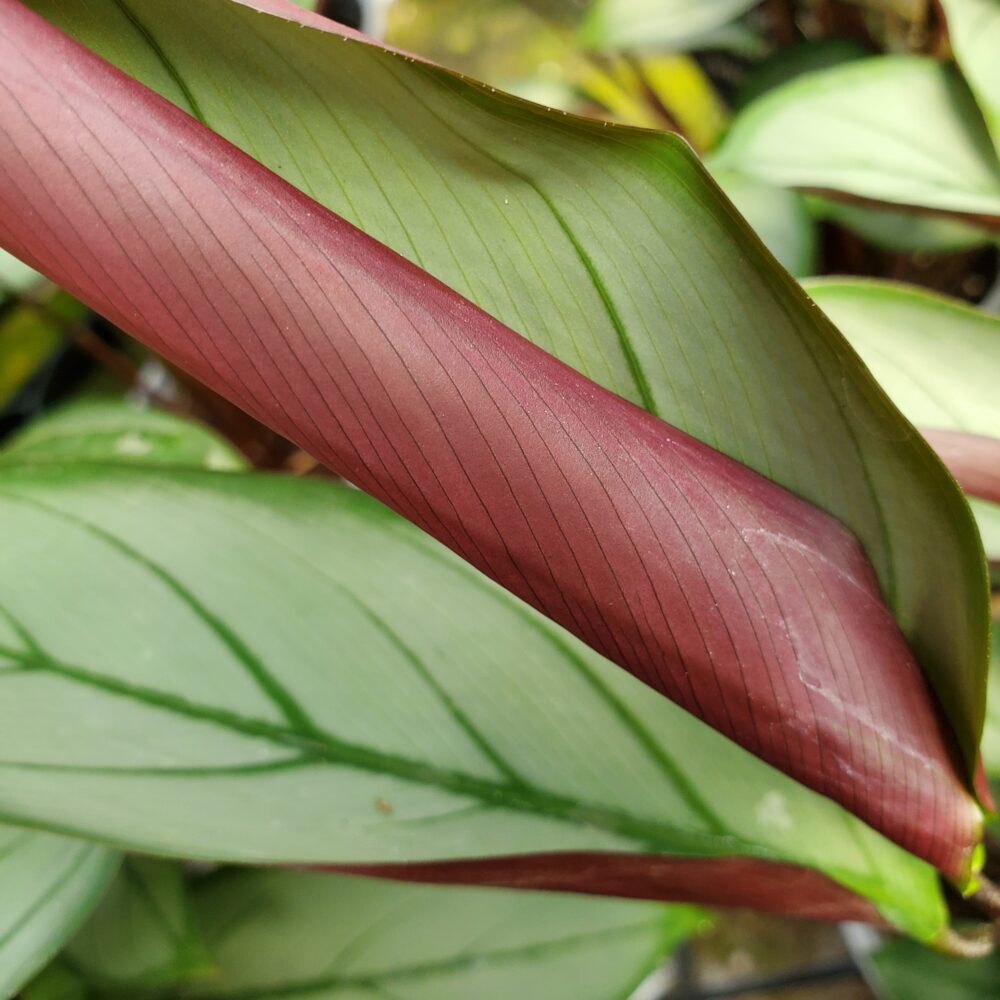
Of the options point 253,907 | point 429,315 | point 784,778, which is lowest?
point 253,907

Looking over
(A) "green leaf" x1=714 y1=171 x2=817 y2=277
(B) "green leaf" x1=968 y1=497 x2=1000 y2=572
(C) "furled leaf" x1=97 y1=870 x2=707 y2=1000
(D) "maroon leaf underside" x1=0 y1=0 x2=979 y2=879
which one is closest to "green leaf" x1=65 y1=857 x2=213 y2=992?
(C) "furled leaf" x1=97 y1=870 x2=707 y2=1000

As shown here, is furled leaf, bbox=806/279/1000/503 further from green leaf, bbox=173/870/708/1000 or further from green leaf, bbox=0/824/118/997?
green leaf, bbox=0/824/118/997

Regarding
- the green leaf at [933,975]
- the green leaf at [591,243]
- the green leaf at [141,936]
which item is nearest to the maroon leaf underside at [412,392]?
the green leaf at [591,243]

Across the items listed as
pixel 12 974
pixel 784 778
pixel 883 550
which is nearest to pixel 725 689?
pixel 883 550

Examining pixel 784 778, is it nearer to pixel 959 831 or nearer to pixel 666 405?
pixel 959 831

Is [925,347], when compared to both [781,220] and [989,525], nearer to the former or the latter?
[989,525]

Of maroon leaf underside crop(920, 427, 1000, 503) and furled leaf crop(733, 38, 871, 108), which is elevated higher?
furled leaf crop(733, 38, 871, 108)
